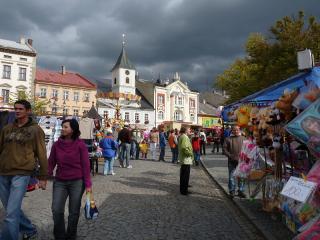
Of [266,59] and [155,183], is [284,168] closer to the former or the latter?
[155,183]

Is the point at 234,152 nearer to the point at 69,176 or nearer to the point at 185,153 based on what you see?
the point at 185,153

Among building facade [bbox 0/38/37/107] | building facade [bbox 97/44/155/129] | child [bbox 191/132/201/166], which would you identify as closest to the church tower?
building facade [bbox 97/44/155/129]

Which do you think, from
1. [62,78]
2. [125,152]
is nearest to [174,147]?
[125,152]

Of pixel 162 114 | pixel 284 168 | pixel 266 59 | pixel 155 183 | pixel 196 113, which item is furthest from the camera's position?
pixel 196 113

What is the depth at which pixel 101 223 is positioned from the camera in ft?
21.5

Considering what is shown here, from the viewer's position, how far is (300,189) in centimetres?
396

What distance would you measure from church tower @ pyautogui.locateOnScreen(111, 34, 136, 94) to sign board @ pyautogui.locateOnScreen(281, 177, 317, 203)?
69.7m

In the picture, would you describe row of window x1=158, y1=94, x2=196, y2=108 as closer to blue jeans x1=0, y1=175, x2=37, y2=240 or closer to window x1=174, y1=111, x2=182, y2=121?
window x1=174, y1=111, x2=182, y2=121

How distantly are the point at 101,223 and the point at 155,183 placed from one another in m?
5.34

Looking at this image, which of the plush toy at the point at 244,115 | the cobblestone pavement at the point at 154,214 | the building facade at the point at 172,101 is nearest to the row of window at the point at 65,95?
the building facade at the point at 172,101

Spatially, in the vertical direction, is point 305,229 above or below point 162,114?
below

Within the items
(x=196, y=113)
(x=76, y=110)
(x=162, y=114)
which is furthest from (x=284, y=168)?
(x=196, y=113)

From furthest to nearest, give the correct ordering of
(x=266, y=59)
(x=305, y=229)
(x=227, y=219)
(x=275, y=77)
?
(x=266, y=59)
(x=275, y=77)
(x=227, y=219)
(x=305, y=229)

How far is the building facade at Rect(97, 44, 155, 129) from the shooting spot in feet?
213
